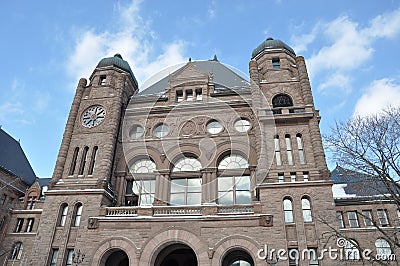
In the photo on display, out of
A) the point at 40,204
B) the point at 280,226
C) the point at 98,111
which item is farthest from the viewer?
the point at 40,204

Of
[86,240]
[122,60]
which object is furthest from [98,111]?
[86,240]

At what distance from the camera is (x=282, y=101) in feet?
87.4

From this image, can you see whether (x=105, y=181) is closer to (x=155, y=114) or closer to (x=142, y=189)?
(x=142, y=189)

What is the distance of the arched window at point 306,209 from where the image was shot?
20766 mm

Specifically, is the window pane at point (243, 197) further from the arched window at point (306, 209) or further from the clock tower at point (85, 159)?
the clock tower at point (85, 159)

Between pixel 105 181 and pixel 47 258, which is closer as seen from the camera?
pixel 47 258

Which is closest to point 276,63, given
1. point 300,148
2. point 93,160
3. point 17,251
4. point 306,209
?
point 300,148

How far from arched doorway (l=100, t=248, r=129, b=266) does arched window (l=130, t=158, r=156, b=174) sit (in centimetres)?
640

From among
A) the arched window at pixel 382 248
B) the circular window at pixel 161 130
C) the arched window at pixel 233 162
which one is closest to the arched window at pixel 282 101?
the arched window at pixel 233 162

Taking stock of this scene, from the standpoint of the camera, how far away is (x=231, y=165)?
2523cm

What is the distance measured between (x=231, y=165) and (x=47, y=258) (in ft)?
47.8

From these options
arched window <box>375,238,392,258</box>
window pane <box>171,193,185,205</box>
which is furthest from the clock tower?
arched window <box>375,238,392,258</box>

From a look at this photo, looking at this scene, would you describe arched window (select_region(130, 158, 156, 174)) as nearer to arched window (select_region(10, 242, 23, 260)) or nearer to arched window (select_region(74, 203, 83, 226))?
arched window (select_region(74, 203, 83, 226))

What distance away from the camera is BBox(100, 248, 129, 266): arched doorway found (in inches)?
835
